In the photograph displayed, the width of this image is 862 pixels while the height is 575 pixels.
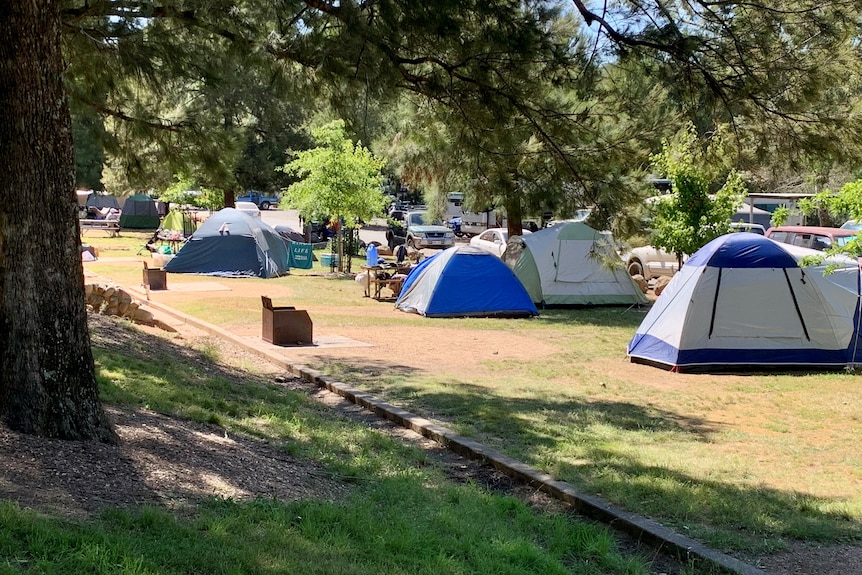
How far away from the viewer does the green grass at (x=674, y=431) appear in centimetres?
605

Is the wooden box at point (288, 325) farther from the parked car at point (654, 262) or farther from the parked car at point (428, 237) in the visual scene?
the parked car at point (428, 237)

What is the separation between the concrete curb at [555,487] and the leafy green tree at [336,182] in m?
15.3

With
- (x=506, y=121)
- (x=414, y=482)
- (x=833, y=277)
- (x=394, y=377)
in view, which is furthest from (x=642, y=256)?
(x=414, y=482)

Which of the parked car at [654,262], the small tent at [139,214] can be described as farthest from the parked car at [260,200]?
the parked car at [654,262]

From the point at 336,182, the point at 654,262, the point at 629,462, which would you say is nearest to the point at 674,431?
the point at 629,462

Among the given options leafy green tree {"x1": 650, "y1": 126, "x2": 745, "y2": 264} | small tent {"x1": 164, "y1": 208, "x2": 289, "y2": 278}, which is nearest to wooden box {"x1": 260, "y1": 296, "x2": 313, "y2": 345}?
leafy green tree {"x1": 650, "y1": 126, "x2": 745, "y2": 264}

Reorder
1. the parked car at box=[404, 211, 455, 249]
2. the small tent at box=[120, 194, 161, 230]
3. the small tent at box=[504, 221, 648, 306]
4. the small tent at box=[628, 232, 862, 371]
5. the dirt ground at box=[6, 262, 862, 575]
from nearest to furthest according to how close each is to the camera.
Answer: the dirt ground at box=[6, 262, 862, 575] → the small tent at box=[628, 232, 862, 371] → the small tent at box=[504, 221, 648, 306] → the parked car at box=[404, 211, 455, 249] → the small tent at box=[120, 194, 161, 230]

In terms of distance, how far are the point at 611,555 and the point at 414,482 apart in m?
1.61

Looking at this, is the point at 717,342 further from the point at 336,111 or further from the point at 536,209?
the point at 336,111

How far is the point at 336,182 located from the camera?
86.7ft

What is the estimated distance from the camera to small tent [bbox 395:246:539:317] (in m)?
18.4

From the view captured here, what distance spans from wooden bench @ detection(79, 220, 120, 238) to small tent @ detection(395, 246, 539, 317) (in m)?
29.2

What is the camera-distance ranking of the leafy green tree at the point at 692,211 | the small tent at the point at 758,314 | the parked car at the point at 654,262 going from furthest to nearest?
1. the parked car at the point at 654,262
2. the leafy green tree at the point at 692,211
3. the small tent at the point at 758,314

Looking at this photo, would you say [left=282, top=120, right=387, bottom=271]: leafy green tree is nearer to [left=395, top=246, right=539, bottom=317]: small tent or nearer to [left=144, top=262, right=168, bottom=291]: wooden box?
[left=144, top=262, right=168, bottom=291]: wooden box
